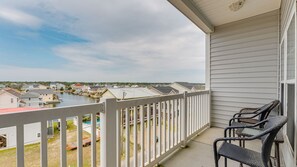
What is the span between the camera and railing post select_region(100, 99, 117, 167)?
1.47 meters

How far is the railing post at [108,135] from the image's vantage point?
1.47 m

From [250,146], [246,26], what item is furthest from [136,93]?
[246,26]

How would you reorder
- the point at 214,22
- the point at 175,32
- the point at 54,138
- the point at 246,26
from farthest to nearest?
1. the point at 175,32
2. the point at 214,22
3. the point at 246,26
4. the point at 54,138

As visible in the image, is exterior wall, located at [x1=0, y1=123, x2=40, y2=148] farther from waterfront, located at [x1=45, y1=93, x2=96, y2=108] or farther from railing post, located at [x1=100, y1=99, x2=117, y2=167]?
railing post, located at [x1=100, y1=99, x2=117, y2=167]

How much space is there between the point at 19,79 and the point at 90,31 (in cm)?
116

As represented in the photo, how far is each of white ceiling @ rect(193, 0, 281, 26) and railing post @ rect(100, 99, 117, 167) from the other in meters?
2.64

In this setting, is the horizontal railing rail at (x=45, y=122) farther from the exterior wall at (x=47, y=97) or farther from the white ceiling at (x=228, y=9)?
the white ceiling at (x=228, y=9)

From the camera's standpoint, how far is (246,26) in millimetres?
3643

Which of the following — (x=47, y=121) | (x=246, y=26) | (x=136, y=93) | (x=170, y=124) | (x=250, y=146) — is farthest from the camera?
(x=246, y=26)

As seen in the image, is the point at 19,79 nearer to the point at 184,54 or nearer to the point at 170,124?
the point at 170,124

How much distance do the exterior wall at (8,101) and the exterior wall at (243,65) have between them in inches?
160

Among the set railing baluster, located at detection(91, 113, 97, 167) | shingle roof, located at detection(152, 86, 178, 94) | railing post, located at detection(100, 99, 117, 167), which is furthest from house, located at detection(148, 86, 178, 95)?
railing baluster, located at detection(91, 113, 97, 167)

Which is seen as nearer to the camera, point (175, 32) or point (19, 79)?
point (19, 79)

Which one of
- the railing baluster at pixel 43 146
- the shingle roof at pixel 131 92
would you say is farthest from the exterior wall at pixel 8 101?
the shingle roof at pixel 131 92
